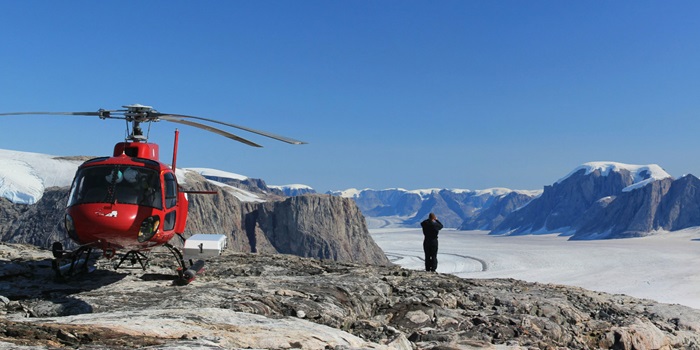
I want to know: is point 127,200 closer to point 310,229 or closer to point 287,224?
point 287,224

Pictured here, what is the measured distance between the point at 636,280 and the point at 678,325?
10413cm

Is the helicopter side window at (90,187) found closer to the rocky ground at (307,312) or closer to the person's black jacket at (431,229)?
the rocky ground at (307,312)

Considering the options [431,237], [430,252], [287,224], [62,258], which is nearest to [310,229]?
[287,224]

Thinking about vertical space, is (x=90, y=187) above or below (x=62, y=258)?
above

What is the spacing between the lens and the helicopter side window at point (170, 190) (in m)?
10.9

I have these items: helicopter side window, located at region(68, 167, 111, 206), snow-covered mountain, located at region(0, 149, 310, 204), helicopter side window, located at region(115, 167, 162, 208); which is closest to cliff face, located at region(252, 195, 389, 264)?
snow-covered mountain, located at region(0, 149, 310, 204)

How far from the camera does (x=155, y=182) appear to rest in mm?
10523

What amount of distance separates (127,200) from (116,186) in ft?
1.18

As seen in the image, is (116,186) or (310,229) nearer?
(116,186)

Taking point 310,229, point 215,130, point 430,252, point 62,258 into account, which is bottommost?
point 310,229

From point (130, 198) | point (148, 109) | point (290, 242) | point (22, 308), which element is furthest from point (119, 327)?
point (290, 242)

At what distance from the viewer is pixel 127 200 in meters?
9.85

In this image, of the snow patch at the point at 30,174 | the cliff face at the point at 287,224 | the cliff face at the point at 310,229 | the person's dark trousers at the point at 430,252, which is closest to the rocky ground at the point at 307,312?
the person's dark trousers at the point at 430,252

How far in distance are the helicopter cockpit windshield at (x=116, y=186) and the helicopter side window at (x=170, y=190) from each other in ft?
1.37
